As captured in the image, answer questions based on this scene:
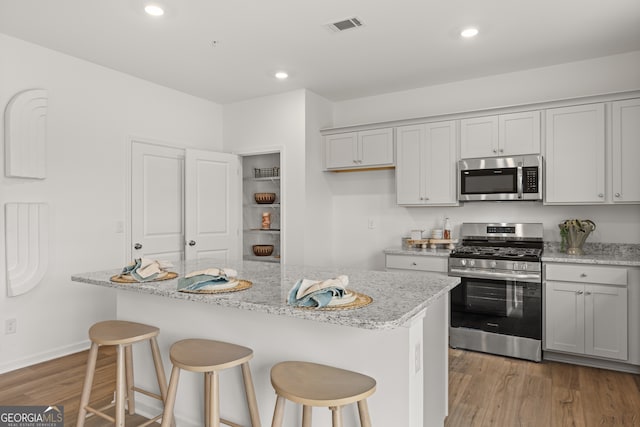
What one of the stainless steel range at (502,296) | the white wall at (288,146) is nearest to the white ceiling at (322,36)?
the white wall at (288,146)

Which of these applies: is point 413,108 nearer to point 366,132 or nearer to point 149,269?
point 366,132

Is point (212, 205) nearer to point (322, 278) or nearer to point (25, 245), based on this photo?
point (25, 245)

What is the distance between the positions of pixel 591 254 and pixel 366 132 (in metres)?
2.42

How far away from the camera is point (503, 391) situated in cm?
290

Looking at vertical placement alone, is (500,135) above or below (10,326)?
above

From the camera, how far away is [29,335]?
3.36 metres

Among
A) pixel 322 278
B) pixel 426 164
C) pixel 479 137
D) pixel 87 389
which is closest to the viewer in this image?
pixel 87 389

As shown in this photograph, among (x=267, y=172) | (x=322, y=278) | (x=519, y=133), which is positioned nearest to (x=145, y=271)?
(x=322, y=278)

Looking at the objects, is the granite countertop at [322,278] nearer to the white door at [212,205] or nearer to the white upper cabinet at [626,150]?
the white door at [212,205]

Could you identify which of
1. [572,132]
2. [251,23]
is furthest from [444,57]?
[251,23]

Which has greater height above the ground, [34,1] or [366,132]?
[34,1]

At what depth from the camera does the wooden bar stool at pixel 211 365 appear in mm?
1736

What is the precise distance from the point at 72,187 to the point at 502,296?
153 inches

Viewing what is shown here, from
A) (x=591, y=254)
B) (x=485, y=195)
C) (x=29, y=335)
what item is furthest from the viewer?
(x=485, y=195)
